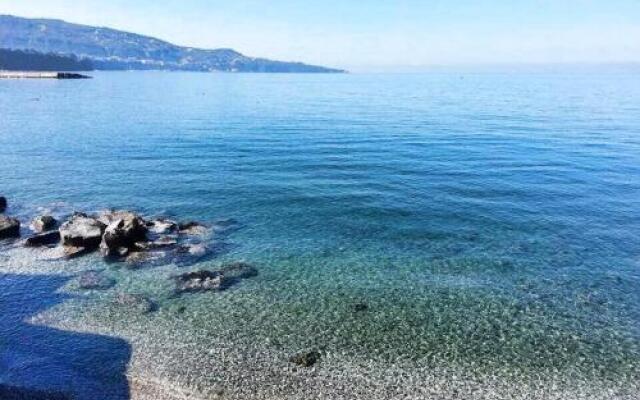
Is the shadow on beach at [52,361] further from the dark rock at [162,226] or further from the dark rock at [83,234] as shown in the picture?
the dark rock at [162,226]

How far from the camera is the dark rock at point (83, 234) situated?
3341 cm

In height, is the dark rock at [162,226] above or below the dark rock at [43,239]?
above

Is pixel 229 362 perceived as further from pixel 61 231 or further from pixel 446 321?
pixel 61 231

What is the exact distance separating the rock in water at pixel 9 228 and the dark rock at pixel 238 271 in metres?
18.1

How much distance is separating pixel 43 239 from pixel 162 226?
8572 millimetres

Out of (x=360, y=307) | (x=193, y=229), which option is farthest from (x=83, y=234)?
(x=360, y=307)

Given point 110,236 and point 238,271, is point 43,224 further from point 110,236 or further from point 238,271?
point 238,271

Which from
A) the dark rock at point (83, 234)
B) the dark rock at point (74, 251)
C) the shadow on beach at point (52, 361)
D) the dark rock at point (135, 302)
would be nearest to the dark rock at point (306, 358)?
the shadow on beach at point (52, 361)

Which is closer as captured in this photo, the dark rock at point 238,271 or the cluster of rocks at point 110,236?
the dark rock at point 238,271

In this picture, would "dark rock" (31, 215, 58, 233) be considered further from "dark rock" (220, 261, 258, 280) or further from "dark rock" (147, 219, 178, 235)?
"dark rock" (220, 261, 258, 280)

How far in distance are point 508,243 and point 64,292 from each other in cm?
3107

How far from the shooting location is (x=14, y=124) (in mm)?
90188

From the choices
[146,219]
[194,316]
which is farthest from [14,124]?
[194,316]

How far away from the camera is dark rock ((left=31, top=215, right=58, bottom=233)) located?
36656mm
